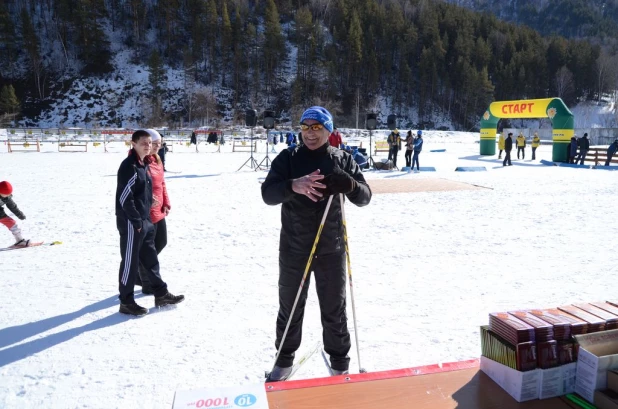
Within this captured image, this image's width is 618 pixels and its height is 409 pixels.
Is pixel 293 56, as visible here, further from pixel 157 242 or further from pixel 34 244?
pixel 157 242

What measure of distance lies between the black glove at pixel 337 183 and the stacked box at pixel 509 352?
0.95 m

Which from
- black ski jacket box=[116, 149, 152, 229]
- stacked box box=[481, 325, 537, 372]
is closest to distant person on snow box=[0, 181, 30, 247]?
black ski jacket box=[116, 149, 152, 229]

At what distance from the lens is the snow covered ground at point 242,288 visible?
281 centimetres

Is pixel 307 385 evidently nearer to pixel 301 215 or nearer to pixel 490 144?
pixel 301 215

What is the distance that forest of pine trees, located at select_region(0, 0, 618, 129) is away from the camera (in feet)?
197

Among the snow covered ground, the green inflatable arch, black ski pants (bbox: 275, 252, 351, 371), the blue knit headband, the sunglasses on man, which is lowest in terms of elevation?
the snow covered ground

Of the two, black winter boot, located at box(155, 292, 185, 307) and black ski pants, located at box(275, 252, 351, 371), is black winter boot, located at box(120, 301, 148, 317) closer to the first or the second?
black winter boot, located at box(155, 292, 185, 307)

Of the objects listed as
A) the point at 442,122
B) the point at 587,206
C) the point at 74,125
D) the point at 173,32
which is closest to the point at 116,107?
the point at 74,125

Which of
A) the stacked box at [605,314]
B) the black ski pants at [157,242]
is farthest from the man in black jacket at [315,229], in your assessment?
the black ski pants at [157,242]

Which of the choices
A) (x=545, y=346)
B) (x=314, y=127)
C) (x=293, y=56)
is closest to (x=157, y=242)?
(x=314, y=127)

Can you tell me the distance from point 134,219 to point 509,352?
2.83 metres

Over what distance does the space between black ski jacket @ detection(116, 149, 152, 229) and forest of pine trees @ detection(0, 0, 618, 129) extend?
55103 mm

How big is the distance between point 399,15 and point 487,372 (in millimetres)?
80274

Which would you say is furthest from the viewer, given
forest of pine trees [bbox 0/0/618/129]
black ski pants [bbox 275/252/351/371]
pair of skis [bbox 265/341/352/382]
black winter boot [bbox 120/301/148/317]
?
forest of pine trees [bbox 0/0/618/129]
